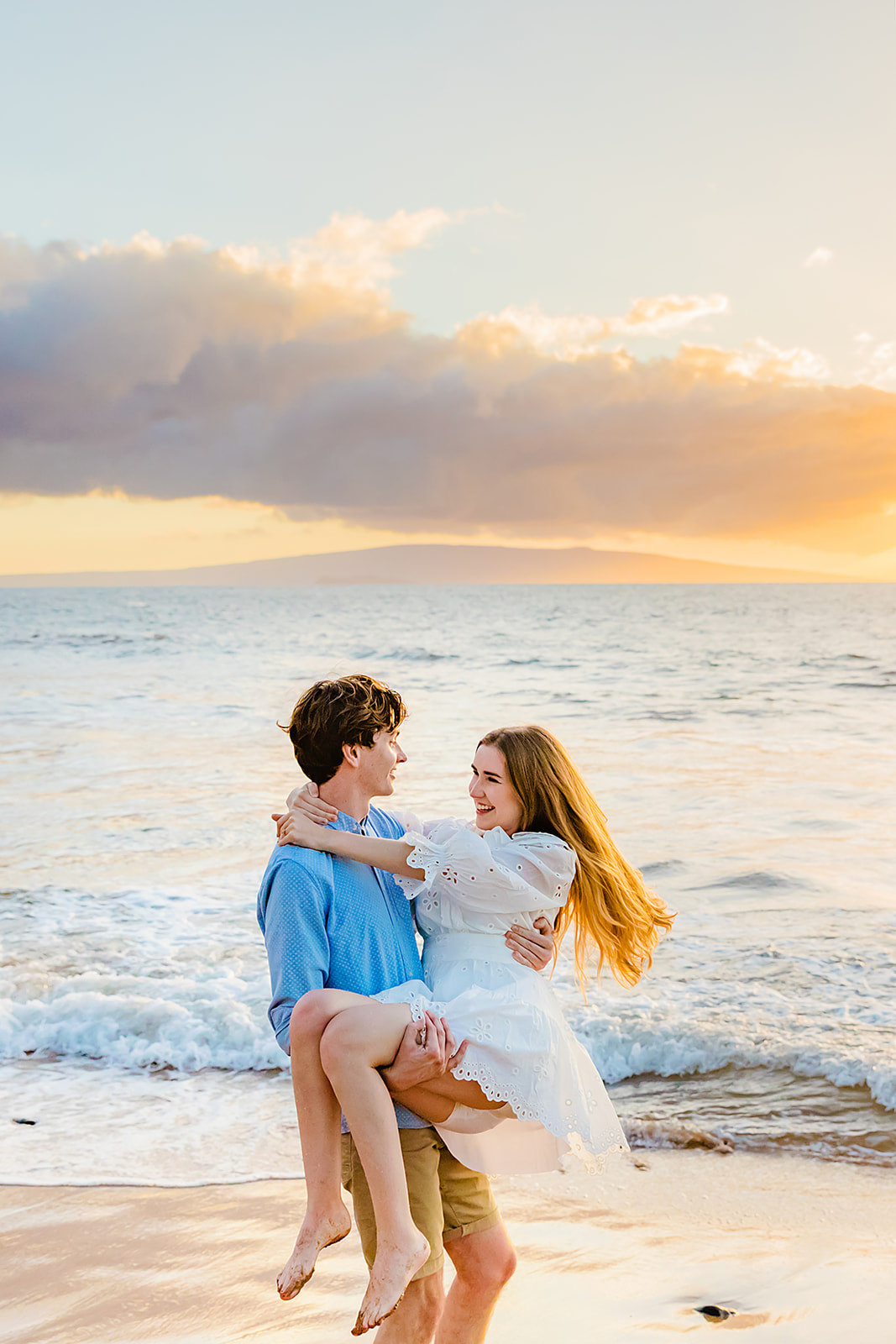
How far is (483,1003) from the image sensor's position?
2504 mm

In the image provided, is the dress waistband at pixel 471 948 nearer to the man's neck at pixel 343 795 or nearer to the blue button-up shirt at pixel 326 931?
the blue button-up shirt at pixel 326 931

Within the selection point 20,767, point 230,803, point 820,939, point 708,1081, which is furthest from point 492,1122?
point 20,767

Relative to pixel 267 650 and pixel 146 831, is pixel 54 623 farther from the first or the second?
pixel 146 831

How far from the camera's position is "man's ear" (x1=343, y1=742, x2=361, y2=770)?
2540 mm

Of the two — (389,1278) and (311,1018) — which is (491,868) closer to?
(311,1018)

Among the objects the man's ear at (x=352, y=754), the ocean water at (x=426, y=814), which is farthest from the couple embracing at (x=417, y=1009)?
the ocean water at (x=426, y=814)

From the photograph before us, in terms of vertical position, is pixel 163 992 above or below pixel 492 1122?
below

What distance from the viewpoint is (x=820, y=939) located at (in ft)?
24.5

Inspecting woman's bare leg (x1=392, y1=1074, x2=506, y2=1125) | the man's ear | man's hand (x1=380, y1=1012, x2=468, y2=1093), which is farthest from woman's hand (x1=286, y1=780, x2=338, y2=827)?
woman's bare leg (x1=392, y1=1074, x2=506, y2=1125)

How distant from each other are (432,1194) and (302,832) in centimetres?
89

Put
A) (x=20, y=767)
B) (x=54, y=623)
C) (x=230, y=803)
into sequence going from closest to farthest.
A: (x=230, y=803)
(x=20, y=767)
(x=54, y=623)

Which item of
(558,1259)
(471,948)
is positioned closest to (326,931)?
(471,948)

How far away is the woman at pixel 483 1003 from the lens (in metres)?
2.25

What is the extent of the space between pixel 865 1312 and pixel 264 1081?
3.21 m
